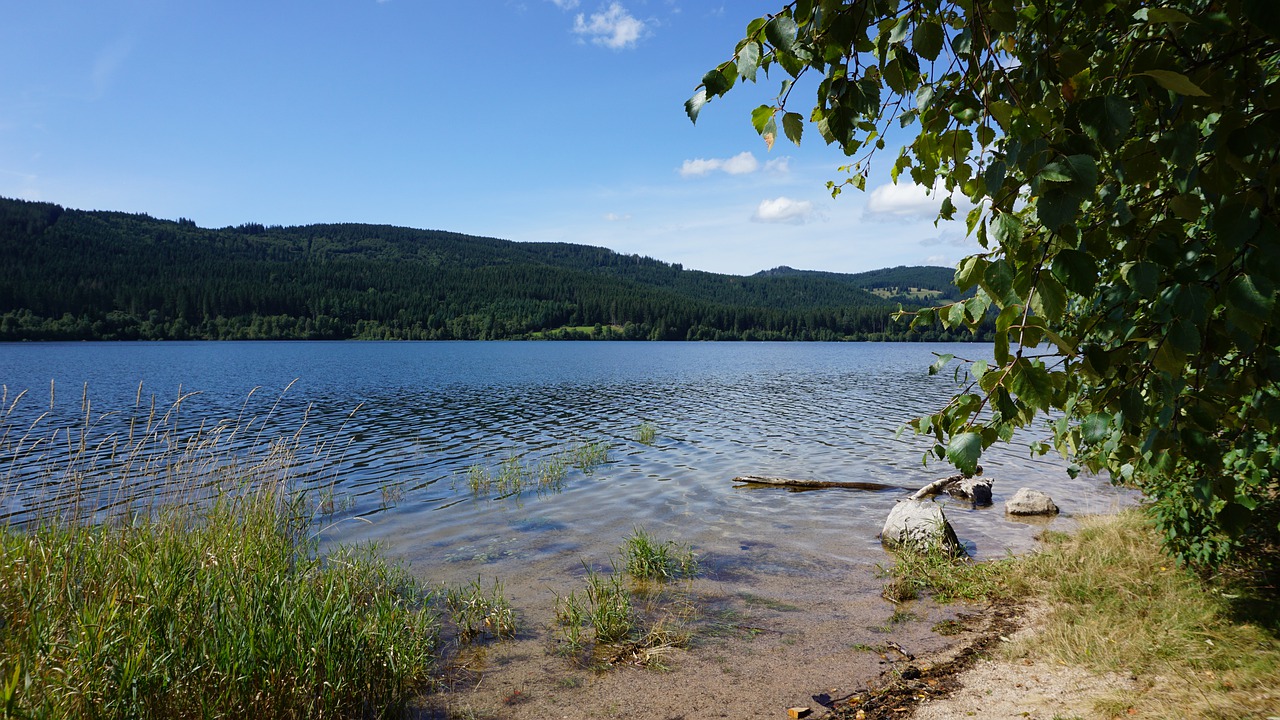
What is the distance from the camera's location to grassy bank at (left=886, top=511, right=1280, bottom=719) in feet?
17.9

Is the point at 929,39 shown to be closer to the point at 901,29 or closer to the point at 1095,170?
the point at 901,29

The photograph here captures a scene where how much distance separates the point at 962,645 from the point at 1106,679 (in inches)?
86.2

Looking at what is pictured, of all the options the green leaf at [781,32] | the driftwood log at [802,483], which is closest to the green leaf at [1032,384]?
the green leaf at [781,32]

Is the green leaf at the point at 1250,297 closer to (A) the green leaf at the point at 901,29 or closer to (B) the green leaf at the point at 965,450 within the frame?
(B) the green leaf at the point at 965,450

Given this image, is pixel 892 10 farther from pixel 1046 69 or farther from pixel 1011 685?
pixel 1011 685

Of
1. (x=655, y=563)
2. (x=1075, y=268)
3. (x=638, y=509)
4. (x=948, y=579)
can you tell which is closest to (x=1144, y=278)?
(x=1075, y=268)

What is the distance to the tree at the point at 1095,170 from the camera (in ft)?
6.44

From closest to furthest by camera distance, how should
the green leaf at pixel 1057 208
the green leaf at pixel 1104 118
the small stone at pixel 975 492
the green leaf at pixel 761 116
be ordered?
the green leaf at pixel 1057 208
the green leaf at pixel 1104 118
the green leaf at pixel 761 116
the small stone at pixel 975 492

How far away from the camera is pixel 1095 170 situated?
1.73 metres

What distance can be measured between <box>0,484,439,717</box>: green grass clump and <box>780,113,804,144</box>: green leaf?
5247mm

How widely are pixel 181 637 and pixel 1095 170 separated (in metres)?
7.46

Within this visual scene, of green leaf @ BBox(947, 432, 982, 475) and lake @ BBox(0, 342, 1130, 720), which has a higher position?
green leaf @ BBox(947, 432, 982, 475)

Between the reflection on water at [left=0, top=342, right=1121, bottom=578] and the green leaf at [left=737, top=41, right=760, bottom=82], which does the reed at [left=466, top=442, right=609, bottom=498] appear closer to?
the reflection on water at [left=0, top=342, right=1121, bottom=578]

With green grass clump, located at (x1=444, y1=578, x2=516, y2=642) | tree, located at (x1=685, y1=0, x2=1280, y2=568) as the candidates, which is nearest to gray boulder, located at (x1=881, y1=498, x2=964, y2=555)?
green grass clump, located at (x1=444, y1=578, x2=516, y2=642)
